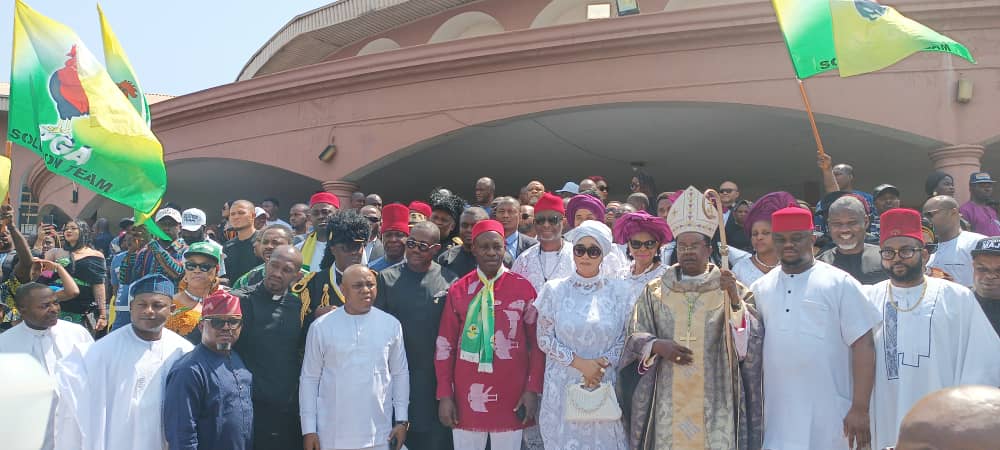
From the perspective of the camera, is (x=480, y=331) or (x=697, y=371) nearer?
(x=697, y=371)

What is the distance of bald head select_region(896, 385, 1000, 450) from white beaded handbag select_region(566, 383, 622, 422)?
10.0 feet

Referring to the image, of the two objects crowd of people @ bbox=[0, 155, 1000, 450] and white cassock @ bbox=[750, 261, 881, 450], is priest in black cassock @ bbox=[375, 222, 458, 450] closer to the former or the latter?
crowd of people @ bbox=[0, 155, 1000, 450]

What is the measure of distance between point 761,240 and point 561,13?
890 cm

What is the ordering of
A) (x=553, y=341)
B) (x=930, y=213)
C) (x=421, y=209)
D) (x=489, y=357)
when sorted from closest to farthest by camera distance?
(x=553, y=341)
(x=489, y=357)
(x=930, y=213)
(x=421, y=209)

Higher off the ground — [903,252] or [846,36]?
[846,36]

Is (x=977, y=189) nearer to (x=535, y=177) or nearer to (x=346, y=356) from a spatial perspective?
(x=346, y=356)

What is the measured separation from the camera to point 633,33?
9.77 m

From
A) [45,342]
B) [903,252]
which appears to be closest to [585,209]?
[903,252]

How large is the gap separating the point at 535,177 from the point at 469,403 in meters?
9.17

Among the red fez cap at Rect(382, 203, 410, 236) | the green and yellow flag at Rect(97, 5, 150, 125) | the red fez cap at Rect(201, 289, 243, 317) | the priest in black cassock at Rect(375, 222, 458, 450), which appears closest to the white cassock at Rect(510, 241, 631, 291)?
the priest in black cassock at Rect(375, 222, 458, 450)

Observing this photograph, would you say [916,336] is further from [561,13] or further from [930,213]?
[561,13]

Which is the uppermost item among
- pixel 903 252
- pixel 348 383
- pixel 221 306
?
pixel 903 252

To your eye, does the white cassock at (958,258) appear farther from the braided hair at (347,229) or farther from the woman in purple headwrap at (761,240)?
the braided hair at (347,229)

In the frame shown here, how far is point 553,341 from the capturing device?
521 cm
